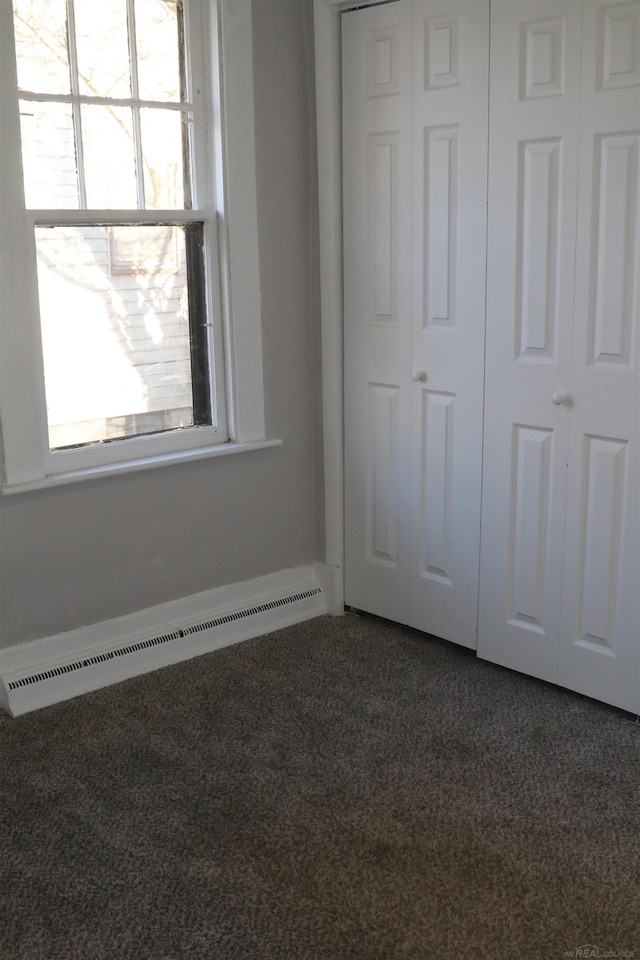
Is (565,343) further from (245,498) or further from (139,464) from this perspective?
(139,464)

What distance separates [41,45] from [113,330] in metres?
0.81

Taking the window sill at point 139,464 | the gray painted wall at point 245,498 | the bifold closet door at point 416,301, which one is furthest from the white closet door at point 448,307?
the window sill at point 139,464

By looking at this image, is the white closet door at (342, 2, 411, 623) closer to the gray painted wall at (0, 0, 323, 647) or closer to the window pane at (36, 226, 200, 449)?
the gray painted wall at (0, 0, 323, 647)

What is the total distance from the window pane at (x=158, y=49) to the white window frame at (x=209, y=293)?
9 cm

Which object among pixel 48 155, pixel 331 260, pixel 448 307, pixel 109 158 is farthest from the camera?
pixel 331 260

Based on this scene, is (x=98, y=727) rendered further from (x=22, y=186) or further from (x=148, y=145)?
(x=148, y=145)

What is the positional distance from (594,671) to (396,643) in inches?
27.6

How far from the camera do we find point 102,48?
2836 mm

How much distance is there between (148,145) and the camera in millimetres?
2979

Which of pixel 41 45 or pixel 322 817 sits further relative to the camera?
pixel 41 45

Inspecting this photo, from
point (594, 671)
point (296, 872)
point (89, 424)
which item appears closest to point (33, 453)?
point (89, 424)

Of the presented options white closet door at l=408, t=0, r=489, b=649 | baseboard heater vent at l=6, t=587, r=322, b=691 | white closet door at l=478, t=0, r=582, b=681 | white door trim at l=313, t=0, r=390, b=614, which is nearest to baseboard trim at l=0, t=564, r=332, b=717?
baseboard heater vent at l=6, t=587, r=322, b=691

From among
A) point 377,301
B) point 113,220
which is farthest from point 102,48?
point 377,301

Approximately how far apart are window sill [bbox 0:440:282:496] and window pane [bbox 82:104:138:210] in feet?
2.52
